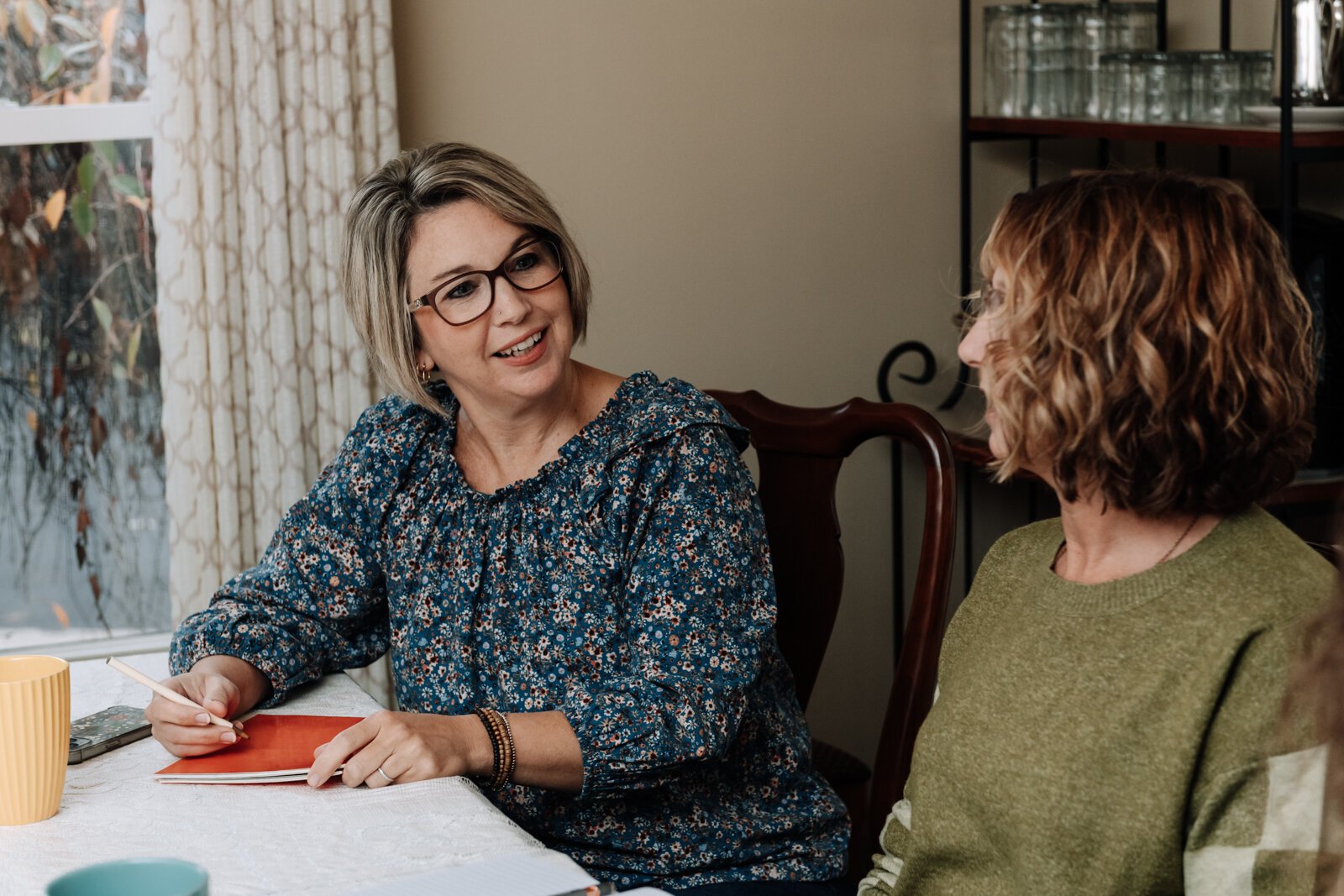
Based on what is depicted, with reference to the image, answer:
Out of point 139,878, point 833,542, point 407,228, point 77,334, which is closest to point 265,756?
point 139,878

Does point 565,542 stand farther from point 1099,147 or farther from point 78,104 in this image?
point 1099,147

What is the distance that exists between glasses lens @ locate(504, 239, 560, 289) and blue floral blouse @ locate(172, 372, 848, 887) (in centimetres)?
16

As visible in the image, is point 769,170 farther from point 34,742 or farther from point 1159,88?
point 34,742

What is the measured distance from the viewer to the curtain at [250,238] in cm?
221

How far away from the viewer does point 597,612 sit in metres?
1.53

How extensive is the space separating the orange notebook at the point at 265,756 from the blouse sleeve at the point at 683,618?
0.25 m

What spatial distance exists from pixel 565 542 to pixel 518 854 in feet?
1.77

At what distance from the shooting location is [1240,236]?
100 centimetres

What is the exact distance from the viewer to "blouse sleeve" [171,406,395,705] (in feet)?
5.31

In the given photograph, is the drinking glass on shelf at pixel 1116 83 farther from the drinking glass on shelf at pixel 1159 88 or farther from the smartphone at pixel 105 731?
the smartphone at pixel 105 731

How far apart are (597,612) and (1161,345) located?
0.74 m

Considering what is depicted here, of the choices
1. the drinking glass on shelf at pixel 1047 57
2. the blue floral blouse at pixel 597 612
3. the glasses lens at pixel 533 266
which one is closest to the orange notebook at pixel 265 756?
the blue floral blouse at pixel 597 612

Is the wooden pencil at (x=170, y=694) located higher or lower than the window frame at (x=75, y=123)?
lower

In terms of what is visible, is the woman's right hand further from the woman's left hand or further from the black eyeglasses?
the black eyeglasses
